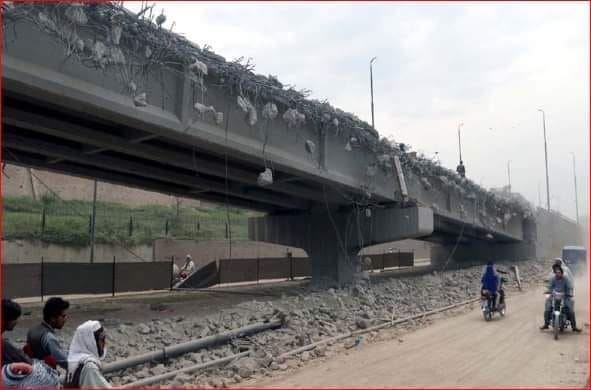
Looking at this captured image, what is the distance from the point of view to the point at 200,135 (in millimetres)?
11867

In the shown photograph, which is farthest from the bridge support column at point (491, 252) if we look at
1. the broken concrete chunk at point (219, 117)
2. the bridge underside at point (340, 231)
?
the broken concrete chunk at point (219, 117)

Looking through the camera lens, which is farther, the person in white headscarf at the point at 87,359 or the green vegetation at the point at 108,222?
the green vegetation at the point at 108,222

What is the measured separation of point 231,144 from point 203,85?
5.30ft

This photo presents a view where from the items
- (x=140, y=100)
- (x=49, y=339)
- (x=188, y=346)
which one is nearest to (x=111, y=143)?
(x=140, y=100)

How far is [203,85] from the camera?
1179 centimetres

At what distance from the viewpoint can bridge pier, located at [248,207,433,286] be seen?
20750 mm

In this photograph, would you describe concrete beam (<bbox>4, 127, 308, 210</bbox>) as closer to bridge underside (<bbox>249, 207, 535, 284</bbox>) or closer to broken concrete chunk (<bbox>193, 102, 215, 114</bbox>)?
bridge underside (<bbox>249, 207, 535, 284</bbox>)

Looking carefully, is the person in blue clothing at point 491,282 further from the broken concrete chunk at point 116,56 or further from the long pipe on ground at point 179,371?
the broken concrete chunk at point 116,56

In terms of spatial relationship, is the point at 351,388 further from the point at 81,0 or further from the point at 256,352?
the point at 81,0

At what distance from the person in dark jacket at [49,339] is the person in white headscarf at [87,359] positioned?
0.68 meters

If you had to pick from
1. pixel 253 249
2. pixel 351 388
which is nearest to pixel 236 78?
pixel 351 388

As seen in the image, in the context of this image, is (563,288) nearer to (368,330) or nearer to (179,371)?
(368,330)

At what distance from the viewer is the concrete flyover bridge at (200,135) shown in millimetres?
9062

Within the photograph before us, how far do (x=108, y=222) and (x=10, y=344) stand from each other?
35202mm
